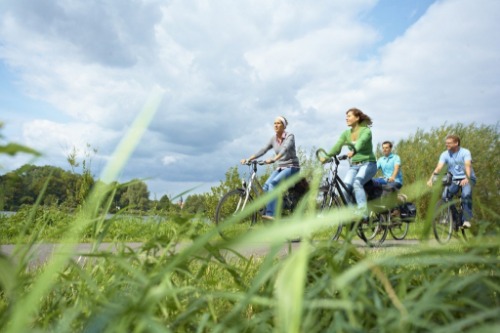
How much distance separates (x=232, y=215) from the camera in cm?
110

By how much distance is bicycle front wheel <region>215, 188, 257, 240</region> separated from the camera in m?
0.96

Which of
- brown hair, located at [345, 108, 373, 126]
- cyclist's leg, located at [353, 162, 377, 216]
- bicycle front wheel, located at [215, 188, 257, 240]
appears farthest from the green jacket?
bicycle front wheel, located at [215, 188, 257, 240]

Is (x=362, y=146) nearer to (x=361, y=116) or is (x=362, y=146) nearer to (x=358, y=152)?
(x=358, y=152)

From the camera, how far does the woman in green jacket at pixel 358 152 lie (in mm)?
7379

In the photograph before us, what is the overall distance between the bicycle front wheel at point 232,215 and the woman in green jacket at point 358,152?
72.5 inches

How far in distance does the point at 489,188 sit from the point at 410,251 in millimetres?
753

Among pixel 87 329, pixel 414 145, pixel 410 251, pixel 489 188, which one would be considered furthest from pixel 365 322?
pixel 414 145

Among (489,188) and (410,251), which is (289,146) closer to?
(489,188)

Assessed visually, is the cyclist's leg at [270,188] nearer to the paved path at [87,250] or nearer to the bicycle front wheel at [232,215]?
the bicycle front wheel at [232,215]

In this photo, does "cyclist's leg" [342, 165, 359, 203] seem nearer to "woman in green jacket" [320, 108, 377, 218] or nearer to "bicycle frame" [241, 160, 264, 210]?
"woman in green jacket" [320, 108, 377, 218]

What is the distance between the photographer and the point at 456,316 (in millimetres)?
980

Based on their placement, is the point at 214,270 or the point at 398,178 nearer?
the point at 214,270

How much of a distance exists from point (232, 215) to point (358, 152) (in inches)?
265

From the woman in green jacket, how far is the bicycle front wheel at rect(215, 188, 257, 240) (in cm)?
184
